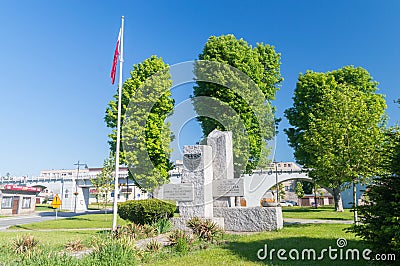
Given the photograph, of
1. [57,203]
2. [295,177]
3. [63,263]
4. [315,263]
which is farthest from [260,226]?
[295,177]

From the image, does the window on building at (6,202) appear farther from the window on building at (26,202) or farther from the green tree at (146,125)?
the green tree at (146,125)

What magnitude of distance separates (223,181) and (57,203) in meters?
14.7

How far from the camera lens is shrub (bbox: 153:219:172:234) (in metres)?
13.3

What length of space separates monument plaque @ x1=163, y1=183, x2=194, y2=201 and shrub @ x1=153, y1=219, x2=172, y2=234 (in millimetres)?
1214

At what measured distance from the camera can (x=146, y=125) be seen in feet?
74.0

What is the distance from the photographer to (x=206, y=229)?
416 inches

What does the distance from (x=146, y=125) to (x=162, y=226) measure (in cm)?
1027

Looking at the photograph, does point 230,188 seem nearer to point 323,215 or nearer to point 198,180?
point 198,180

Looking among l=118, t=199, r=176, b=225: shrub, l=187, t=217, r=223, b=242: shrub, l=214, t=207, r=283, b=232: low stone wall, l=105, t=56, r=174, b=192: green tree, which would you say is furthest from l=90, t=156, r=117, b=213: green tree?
l=187, t=217, r=223, b=242: shrub

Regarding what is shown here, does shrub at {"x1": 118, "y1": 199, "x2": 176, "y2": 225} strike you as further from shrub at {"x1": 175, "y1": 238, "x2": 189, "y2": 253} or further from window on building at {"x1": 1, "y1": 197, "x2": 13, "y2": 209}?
window on building at {"x1": 1, "y1": 197, "x2": 13, "y2": 209}

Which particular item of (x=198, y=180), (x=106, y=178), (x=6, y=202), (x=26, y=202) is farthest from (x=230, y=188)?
(x=26, y=202)

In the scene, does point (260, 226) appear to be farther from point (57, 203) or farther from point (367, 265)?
point (57, 203)

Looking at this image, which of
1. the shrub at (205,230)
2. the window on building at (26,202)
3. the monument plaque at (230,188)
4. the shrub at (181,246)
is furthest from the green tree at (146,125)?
the window on building at (26,202)

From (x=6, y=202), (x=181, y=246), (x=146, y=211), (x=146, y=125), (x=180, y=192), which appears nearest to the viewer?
(x=181, y=246)
